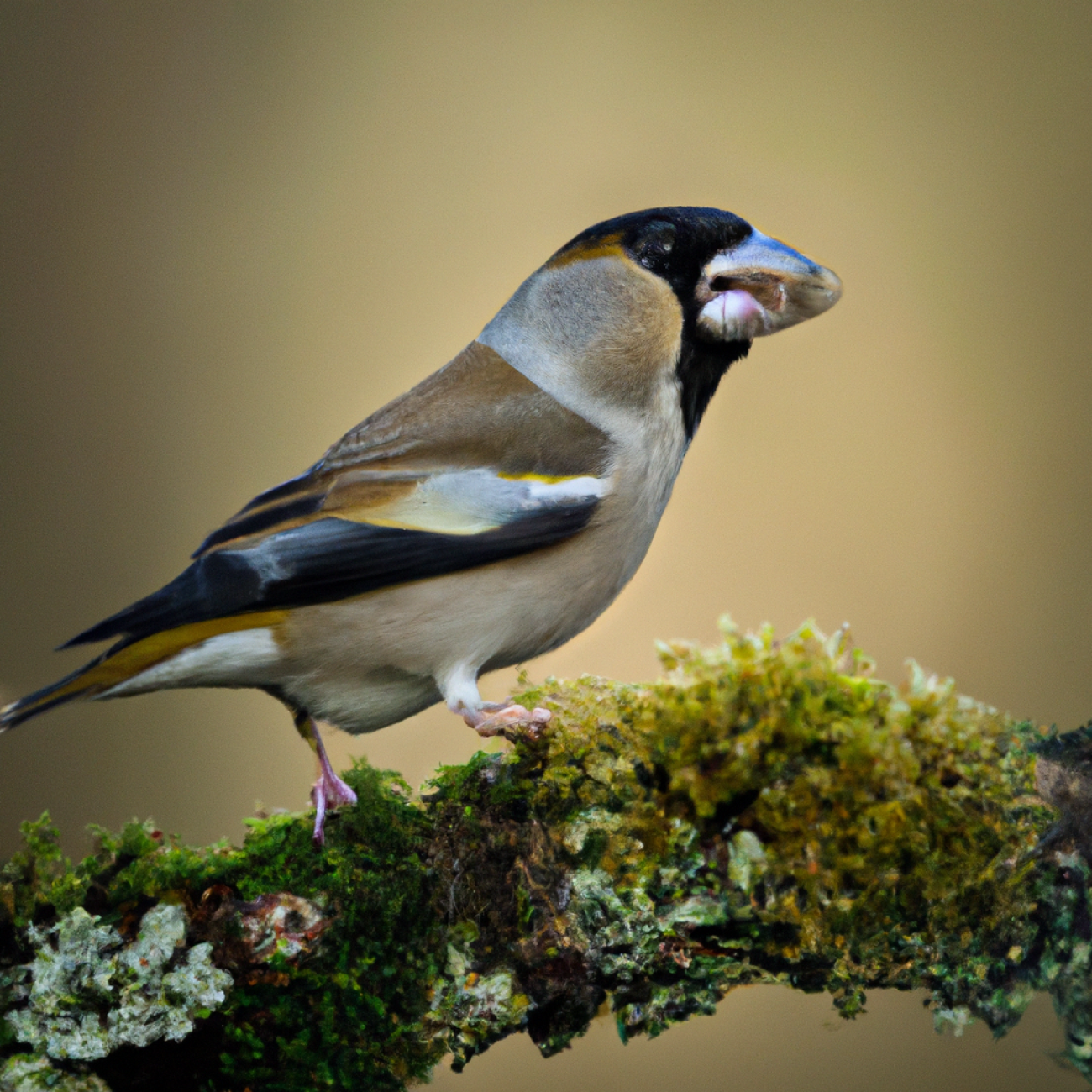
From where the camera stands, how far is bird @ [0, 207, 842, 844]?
67.9 inches

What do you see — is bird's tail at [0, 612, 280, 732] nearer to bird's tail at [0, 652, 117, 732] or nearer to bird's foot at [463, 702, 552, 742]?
bird's tail at [0, 652, 117, 732]

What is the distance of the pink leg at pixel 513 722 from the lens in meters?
1.51

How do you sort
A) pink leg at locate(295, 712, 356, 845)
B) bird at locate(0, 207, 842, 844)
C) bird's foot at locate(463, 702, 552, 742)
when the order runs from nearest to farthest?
bird's foot at locate(463, 702, 552, 742)
pink leg at locate(295, 712, 356, 845)
bird at locate(0, 207, 842, 844)

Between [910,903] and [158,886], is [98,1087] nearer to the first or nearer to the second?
[158,886]

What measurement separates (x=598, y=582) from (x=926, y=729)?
0.73 m

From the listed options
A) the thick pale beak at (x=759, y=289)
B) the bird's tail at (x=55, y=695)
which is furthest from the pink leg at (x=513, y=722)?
the thick pale beak at (x=759, y=289)

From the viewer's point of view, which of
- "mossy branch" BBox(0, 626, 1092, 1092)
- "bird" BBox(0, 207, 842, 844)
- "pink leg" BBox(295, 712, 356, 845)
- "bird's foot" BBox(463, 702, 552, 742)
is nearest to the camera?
"mossy branch" BBox(0, 626, 1092, 1092)

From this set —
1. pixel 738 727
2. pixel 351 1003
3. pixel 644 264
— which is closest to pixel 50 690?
pixel 351 1003

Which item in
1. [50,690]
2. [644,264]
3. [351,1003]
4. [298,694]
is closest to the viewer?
[351,1003]

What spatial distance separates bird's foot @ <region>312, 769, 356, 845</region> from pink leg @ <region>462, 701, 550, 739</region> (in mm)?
287

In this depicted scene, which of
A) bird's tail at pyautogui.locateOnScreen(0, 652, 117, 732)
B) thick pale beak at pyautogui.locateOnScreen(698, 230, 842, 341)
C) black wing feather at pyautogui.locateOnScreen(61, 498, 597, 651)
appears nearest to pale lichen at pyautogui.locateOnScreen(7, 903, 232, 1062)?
bird's tail at pyautogui.locateOnScreen(0, 652, 117, 732)

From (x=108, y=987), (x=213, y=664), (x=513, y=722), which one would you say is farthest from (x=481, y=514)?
(x=108, y=987)

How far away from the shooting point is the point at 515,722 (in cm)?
152

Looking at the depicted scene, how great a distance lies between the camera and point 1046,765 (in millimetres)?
1399
